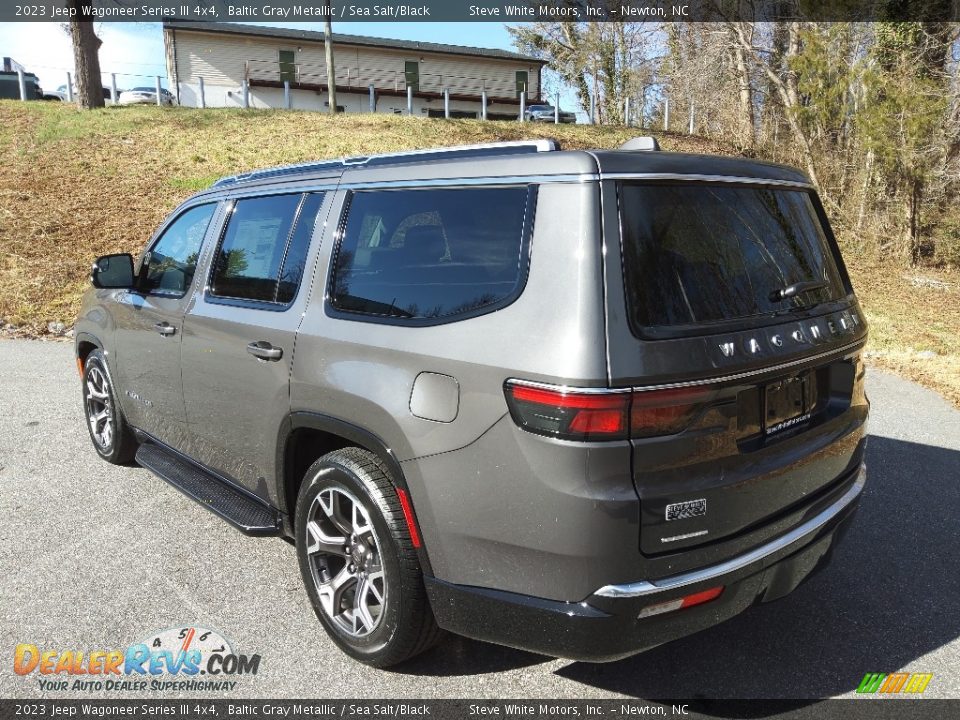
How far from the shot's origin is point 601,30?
35344 mm

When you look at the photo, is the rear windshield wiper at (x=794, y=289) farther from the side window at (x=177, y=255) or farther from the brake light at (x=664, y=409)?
the side window at (x=177, y=255)

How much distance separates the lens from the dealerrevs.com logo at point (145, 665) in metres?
2.79

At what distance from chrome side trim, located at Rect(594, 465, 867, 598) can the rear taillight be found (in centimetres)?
45

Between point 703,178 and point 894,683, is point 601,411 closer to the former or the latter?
point 703,178

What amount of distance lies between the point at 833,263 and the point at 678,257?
41.7 inches

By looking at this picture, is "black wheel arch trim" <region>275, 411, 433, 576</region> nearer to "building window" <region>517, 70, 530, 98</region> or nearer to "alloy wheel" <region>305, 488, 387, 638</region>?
"alloy wheel" <region>305, 488, 387, 638</region>

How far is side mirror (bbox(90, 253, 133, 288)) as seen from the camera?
4320 millimetres

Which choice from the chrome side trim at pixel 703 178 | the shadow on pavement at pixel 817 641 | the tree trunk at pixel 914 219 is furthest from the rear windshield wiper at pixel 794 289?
the tree trunk at pixel 914 219

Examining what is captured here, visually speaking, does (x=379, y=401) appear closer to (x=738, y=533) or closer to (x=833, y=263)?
(x=738, y=533)

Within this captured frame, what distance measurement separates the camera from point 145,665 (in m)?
2.89

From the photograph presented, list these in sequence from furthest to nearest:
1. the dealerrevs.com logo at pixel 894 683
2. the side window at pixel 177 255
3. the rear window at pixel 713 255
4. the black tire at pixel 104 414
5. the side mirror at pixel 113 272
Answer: the black tire at pixel 104 414
the side mirror at pixel 113 272
the side window at pixel 177 255
the dealerrevs.com logo at pixel 894 683
the rear window at pixel 713 255

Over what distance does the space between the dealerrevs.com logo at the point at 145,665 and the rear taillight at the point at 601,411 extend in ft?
5.26

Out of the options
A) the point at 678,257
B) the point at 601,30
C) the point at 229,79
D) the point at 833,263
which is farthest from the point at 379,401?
the point at 229,79

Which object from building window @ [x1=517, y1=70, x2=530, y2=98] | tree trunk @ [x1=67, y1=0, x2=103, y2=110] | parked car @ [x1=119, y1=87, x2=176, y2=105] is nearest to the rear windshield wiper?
tree trunk @ [x1=67, y1=0, x2=103, y2=110]
